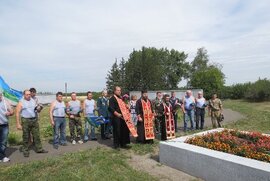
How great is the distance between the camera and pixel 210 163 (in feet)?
19.0

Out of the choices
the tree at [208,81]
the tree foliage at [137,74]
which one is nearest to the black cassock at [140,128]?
the tree foliage at [137,74]

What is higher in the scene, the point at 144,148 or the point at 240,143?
the point at 240,143

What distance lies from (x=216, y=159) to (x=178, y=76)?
204 feet

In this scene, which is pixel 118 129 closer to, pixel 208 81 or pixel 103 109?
pixel 103 109

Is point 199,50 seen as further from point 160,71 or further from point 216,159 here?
point 216,159

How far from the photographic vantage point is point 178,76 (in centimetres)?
6700

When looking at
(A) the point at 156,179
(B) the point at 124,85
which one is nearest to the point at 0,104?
(A) the point at 156,179

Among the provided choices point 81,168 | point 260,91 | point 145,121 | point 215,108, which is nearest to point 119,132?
point 145,121

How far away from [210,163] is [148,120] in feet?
12.7

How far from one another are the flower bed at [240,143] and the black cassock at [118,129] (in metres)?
2.36

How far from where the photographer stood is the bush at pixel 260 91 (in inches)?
1492

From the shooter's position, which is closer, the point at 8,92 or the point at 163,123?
the point at 163,123

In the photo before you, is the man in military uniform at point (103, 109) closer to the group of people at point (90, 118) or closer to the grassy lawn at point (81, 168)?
the group of people at point (90, 118)

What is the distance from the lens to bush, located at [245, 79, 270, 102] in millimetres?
37906
